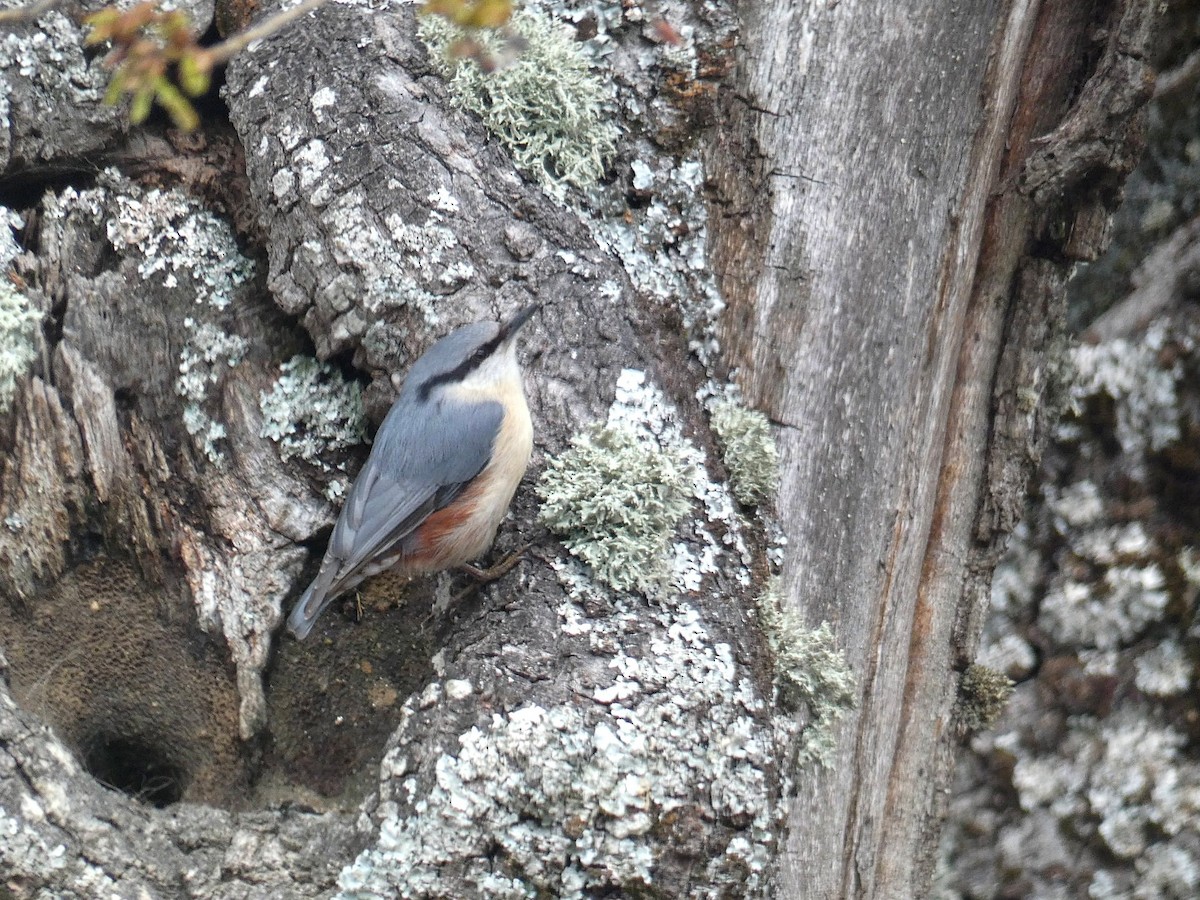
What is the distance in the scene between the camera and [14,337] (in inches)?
92.4

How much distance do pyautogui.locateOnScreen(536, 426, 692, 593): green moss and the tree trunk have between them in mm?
34

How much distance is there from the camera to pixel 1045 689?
2344mm

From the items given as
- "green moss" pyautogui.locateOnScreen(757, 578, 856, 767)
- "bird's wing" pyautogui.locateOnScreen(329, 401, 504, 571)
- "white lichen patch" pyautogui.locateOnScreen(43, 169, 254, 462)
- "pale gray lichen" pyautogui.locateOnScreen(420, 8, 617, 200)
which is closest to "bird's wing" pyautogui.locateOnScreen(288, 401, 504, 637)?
"bird's wing" pyautogui.locateOnScreen(329, 401, 504, 571)

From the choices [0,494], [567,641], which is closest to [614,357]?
→ [567,641]

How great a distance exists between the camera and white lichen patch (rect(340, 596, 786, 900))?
1.82 meters

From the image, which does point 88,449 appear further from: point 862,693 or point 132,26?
point 862,693

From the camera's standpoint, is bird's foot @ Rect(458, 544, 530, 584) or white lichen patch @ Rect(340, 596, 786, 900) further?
bird's foot @ Rect(458, 544, 530, 584)

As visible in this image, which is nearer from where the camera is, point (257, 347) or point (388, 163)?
point (388, 163)

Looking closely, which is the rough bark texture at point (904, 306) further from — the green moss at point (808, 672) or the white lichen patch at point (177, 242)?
the white lichen patch at point (177, 242)

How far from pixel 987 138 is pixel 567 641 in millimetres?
1432

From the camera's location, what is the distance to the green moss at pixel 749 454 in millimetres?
2230

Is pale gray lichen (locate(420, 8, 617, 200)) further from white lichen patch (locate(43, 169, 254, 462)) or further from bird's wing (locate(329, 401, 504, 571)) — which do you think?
white lichen patch (locate(43, 169, 254, 462))

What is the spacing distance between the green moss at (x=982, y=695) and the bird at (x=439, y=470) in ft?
3.49

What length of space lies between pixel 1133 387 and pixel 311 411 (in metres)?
1.71
